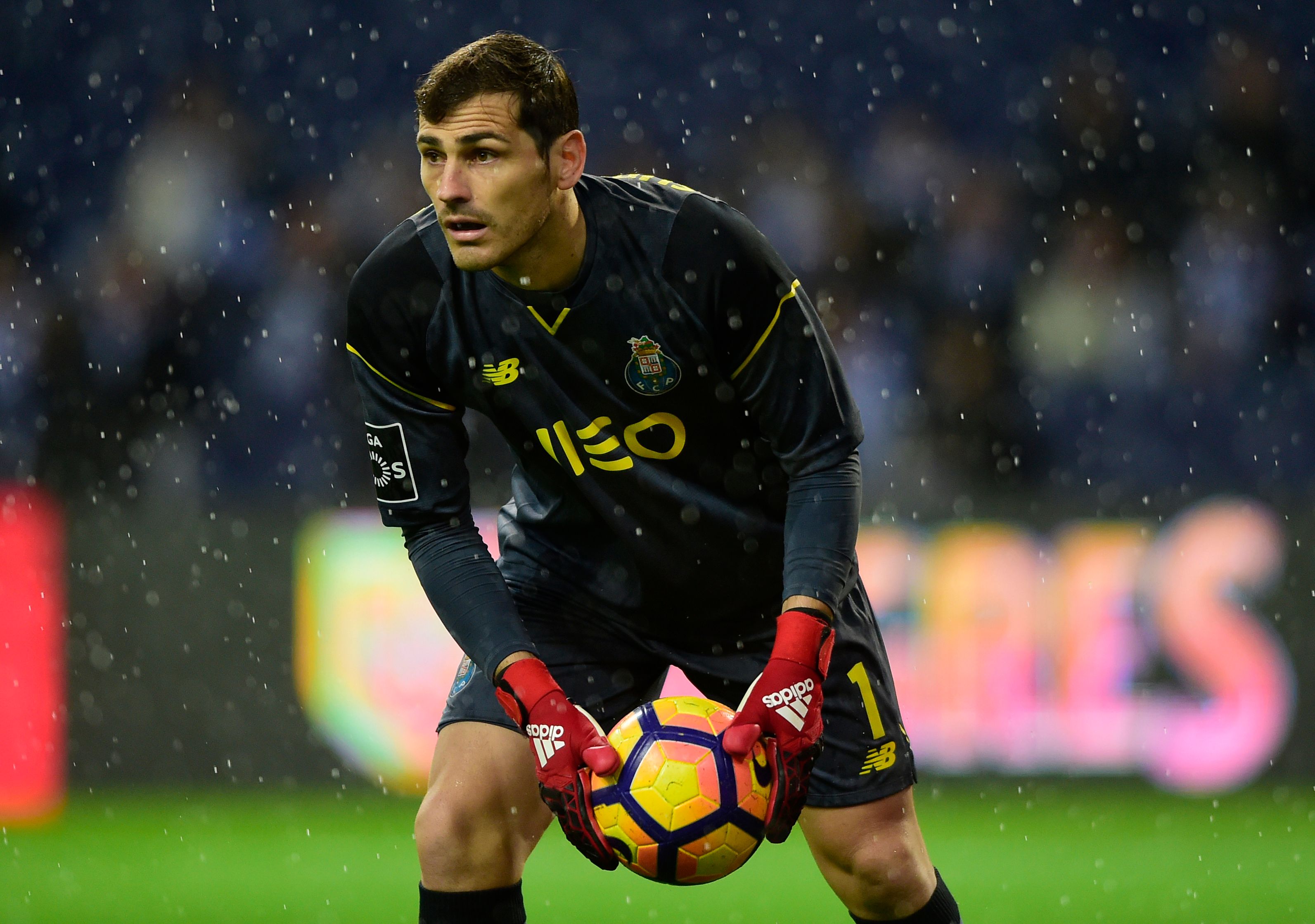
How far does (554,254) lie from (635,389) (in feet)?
1.11

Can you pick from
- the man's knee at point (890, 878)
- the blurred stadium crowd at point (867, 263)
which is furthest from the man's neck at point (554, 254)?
the blurred stadium crowd at point (867, 263)

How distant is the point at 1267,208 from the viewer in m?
8.62

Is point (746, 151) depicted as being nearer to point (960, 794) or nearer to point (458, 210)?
point (960, 794)

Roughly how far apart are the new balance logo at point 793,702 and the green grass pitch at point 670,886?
8.05 ft

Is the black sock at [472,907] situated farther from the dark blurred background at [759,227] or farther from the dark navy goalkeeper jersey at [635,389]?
the dark blurred background at [759,227]

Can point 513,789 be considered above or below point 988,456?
below

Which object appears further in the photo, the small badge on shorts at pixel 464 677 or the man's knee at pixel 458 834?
the small badge on shorts at pixel 464 677

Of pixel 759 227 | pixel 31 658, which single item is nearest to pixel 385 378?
pixel 31 658

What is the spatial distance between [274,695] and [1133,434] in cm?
441

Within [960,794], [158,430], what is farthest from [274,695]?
[960,794]

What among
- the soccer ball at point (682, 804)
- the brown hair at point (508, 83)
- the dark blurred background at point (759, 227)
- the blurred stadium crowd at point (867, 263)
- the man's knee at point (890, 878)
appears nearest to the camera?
the soccer ball at point (682, 804)

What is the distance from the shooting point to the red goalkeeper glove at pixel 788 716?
319 centimetres

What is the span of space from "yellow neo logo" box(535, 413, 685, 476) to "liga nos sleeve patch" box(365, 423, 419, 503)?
0.30 m

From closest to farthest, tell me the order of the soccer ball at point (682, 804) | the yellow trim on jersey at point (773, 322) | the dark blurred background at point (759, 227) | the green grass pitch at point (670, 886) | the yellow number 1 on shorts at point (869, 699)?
the soccer ball at point (682, 804)
the yellow trim on jersey at point (773, 322)
the yellow number 1 on shorts at point (869, 699)
the green grass pitch at point (670, 886)
the dark blurred background at point (759, 227)
